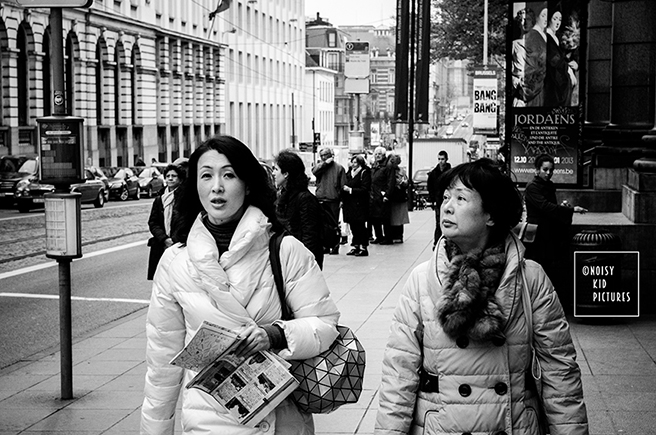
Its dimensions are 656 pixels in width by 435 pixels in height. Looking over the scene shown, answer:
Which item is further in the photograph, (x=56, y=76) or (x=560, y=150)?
(x=560, y=150)

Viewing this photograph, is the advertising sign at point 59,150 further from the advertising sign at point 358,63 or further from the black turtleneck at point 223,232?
the advertising sign at point 358,63

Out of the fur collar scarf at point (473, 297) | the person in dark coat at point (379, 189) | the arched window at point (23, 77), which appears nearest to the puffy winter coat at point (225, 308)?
the fur collar scarf at point (473, 297)

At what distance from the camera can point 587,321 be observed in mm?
11742

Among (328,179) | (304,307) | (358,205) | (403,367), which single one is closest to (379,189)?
(358,205)

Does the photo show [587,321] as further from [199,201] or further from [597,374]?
[199,201]

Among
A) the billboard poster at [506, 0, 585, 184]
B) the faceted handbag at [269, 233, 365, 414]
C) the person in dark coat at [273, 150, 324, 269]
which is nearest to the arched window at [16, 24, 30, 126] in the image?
the billboard poster at [506, 0, 585, 184]

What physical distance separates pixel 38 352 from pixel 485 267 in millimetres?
7898

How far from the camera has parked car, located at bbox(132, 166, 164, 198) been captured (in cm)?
5337

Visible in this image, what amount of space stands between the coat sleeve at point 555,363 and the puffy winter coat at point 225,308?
77 cm

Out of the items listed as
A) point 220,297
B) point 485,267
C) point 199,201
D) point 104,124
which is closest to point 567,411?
point 485,267

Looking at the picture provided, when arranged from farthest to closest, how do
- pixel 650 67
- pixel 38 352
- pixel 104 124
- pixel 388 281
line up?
1. pixel 104 124
2. pixel 388 281
3. pixel 650 67
4. pixel 38 352

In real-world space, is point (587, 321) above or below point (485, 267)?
below

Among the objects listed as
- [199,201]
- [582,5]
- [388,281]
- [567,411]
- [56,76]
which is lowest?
[388,281]

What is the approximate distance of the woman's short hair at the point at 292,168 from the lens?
10.4m
